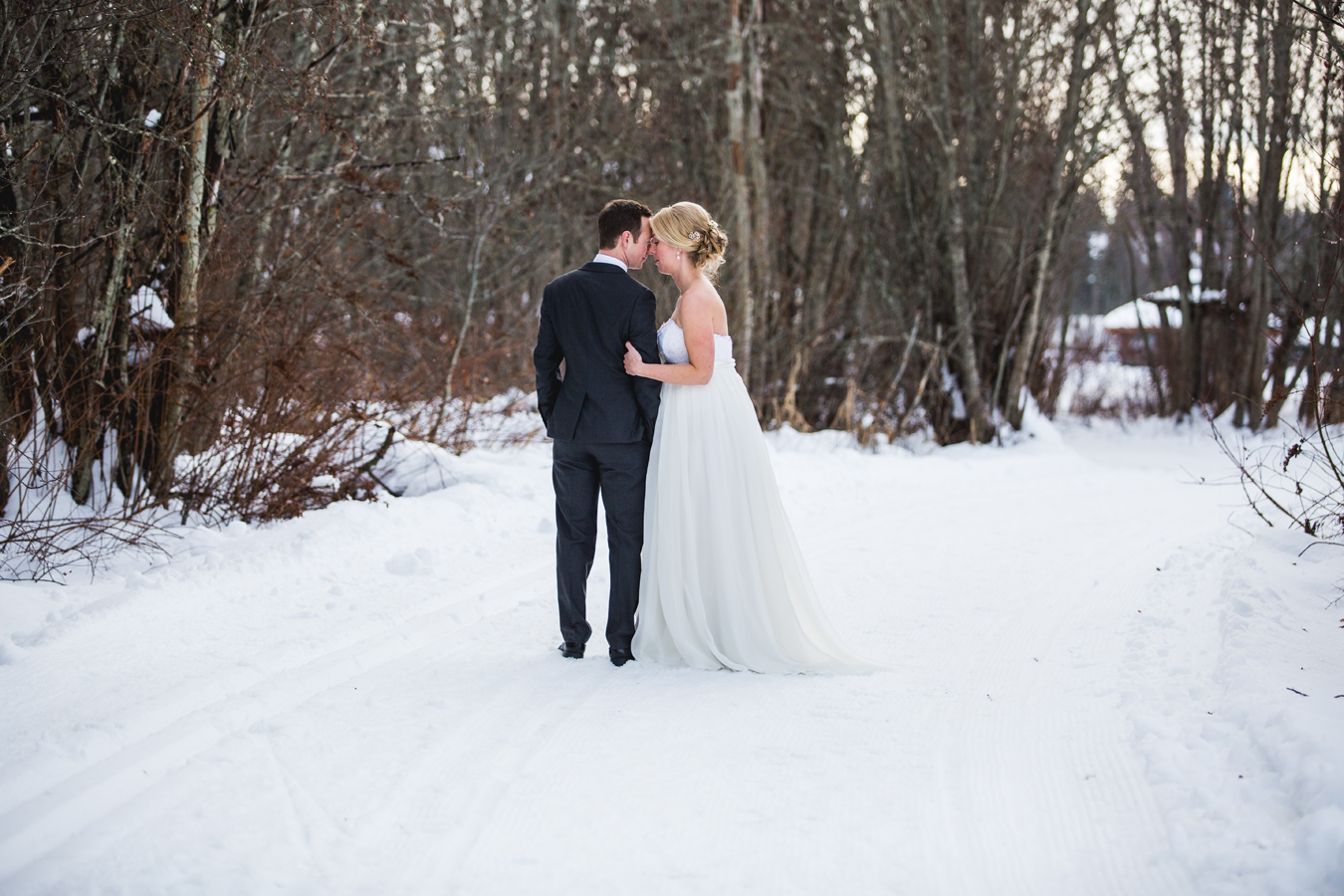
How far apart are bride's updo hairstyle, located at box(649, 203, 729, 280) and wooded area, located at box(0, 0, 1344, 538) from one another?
112 inches

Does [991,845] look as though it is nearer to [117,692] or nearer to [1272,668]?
[1272,668]

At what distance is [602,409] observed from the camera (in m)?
4.07

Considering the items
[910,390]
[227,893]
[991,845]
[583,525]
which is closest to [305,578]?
[583,525]

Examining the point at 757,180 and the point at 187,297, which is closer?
the point at 187,297

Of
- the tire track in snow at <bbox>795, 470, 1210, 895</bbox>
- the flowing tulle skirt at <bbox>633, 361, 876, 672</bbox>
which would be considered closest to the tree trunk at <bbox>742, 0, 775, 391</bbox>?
the tire track in snow at <bbox>795, 470, 1210, 895</bbox>

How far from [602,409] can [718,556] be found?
2.80 ft

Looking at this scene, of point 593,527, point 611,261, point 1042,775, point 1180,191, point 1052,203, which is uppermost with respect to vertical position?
point 1180,191

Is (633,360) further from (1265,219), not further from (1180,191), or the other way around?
(1180,191)

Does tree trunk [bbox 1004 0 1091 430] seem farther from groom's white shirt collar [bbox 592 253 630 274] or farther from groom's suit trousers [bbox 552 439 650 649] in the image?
groom's suit trousers [bbox 552 439 650 649]

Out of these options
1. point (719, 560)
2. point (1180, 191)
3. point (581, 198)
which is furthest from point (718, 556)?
point (1180, 191)

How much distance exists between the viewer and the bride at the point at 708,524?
13.4 feet

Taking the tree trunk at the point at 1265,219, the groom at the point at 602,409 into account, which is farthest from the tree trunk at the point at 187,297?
the tree trunk at the point at 1265,219

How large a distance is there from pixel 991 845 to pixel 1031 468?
962cm

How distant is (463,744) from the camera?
329 cm
